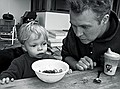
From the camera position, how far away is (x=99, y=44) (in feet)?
4.09

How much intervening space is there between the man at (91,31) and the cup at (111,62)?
0.33 ft

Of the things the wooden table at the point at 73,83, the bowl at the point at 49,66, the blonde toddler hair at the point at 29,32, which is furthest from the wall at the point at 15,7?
the wooden table at the point at 73,83

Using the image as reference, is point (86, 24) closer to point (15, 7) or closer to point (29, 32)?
point (29, 32)

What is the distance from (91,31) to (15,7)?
2.15 m

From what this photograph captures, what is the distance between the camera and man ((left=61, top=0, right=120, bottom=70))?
3.14ft

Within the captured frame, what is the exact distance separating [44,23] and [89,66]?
1.32m

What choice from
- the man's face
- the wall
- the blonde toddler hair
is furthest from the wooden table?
the wall

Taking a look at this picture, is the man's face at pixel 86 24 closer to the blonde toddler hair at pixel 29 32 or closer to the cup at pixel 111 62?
the cup at pixel 111 62

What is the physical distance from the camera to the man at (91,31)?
957 millimetres

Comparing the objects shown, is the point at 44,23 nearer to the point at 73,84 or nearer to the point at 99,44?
the point at 99,44

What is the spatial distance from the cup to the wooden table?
0.13 ft

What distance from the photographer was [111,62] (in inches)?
39.9

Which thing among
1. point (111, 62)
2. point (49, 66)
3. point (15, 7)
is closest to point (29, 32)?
point (49, 66)

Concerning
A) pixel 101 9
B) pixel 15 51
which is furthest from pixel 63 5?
pixel 101 9
